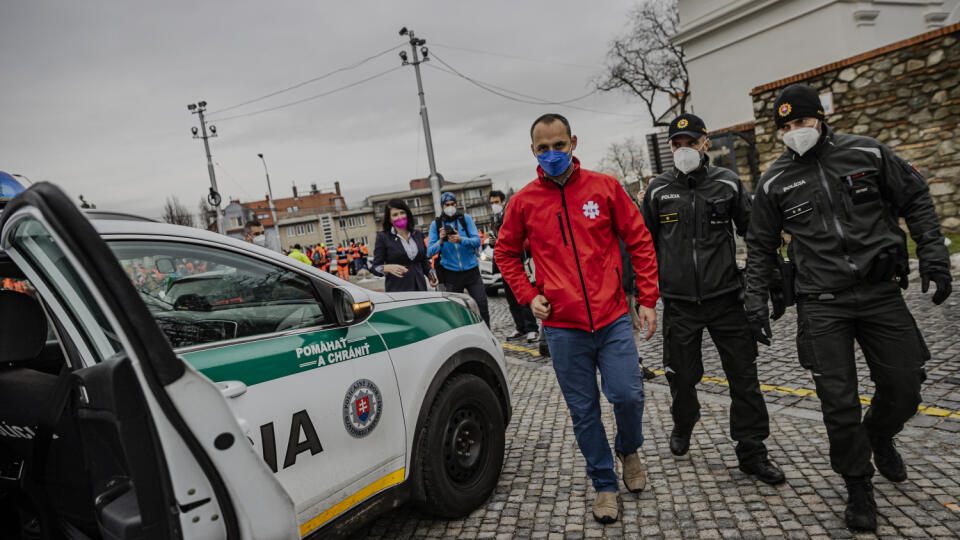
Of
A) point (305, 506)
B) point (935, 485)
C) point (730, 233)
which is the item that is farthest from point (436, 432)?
point (935, 485)

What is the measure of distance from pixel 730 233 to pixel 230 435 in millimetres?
2882

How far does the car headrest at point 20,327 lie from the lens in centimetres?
239

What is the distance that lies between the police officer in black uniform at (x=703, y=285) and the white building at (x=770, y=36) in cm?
1335

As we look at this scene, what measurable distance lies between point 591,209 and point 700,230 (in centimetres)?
81

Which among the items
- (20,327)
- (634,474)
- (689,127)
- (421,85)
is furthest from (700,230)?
(421,85)

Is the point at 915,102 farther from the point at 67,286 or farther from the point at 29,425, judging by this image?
the point at 29,425

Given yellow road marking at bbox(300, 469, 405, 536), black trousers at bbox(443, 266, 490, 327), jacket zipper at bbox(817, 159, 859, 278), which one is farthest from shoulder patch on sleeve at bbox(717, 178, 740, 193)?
black trousers at bbox(443, 266, 490, 327)

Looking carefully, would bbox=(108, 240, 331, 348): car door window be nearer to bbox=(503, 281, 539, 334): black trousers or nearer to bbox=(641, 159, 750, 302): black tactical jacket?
bbox=(641, 159, 750, 302): black tactical jacket

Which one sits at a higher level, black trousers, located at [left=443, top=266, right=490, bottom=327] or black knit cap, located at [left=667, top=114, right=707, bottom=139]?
black knit cap, located at [left=667, top=114, right=707, bottom=139]

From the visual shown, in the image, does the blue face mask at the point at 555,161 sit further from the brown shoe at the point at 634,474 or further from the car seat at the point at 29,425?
the car seat at the point at 29,425

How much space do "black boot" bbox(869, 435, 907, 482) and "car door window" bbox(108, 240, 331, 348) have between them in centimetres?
290

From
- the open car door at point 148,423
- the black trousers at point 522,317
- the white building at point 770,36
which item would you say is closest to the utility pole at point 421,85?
the white building at point 770,36

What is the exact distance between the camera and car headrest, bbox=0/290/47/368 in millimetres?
2391

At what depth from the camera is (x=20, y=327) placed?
8.00ft
